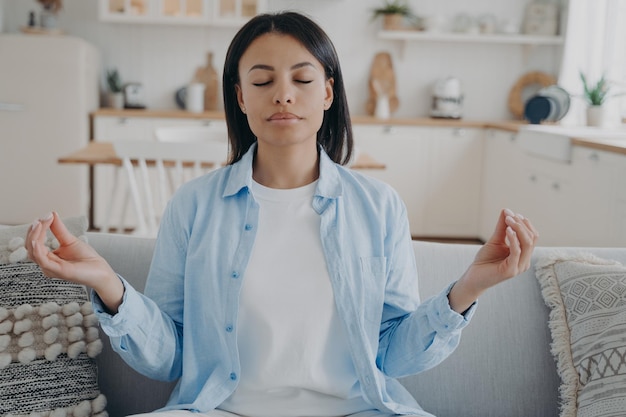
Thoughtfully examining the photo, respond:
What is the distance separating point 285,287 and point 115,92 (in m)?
4.55

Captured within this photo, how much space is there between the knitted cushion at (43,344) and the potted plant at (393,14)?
4506mm

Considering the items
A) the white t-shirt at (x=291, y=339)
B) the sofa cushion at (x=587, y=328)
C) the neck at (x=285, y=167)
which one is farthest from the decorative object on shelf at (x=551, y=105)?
the white t-shirt at (x=291, y=339)

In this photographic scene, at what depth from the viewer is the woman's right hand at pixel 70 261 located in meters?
1.03

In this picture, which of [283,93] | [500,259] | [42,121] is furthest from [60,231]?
[42,121]

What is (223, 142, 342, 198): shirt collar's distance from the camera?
4.42ft

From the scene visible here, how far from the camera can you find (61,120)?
509 centimetres

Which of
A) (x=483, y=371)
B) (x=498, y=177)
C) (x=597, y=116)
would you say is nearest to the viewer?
(x=483, y=371)

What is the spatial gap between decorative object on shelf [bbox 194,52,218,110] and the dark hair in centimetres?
429

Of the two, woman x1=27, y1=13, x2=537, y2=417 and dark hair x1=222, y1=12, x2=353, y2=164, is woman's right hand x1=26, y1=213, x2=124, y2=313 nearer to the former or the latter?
woman x1=27, y1=13, x2=537, y2=417

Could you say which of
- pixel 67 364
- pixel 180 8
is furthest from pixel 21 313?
pixel 180 8

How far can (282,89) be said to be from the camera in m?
1.28

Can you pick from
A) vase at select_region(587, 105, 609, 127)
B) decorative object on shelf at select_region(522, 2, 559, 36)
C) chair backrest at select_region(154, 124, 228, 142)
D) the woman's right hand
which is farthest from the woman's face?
decorative object on shelf at select_region(522, 2, 559, 36)

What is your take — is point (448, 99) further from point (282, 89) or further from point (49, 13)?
point (282, 89)

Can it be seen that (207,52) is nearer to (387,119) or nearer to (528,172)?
(387,119)
